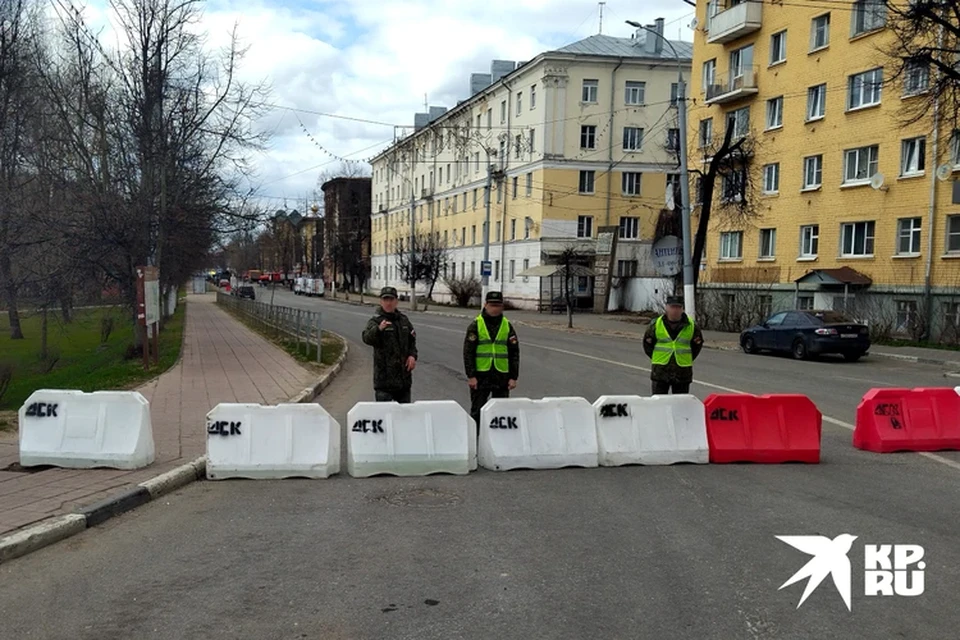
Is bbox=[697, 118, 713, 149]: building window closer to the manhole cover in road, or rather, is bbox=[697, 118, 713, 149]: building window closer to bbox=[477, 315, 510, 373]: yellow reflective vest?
bbox=[477, 315, 510, 373]: yellow reflective vest

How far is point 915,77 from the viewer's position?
2264cm

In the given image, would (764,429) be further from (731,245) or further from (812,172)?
(731,245)

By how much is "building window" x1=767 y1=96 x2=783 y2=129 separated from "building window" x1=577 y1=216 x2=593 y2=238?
707 inches

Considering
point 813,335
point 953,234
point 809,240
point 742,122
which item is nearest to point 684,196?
point 813,335

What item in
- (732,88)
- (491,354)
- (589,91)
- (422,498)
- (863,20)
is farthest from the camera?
(589,91)

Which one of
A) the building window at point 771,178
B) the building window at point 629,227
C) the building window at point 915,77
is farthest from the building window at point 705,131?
the building window at point 629,227

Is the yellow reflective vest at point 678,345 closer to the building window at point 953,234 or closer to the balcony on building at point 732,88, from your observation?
the building window at point 953,234

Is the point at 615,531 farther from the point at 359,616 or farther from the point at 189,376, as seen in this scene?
the point at 189,376

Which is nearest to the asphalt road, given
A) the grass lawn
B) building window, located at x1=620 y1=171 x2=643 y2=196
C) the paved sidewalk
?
the paved sidewalk

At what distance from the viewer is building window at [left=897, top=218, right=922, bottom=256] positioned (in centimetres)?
2861

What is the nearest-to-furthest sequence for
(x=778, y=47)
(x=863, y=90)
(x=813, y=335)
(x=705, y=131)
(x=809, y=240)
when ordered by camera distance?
(x=813, y=335) → (x=863, y=90) → (x=809, y=240) → (x=778, y=47) → (x=705, y=131)

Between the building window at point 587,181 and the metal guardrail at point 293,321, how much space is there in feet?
83.2

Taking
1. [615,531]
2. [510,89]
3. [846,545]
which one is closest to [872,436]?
[846,545]

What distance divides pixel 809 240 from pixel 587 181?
21.3 metres
